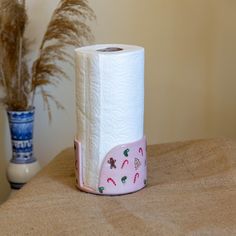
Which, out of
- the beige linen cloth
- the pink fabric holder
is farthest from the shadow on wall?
the pink fabric holder

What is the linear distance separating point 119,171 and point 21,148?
654 millimetres

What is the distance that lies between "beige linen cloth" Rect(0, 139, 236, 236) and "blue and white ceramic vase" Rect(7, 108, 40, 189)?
0.38 metres

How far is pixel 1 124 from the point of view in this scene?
6.13 ft

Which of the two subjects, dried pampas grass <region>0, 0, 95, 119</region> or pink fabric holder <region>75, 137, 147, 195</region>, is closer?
pink fabric holder <region>75, 137, 147, 195</region>

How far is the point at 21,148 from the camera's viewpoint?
165 centimetres

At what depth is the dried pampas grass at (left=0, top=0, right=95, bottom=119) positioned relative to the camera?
5.24ft

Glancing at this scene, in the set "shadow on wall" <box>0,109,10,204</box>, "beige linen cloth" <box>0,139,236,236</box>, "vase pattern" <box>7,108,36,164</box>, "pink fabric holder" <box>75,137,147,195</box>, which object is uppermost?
"pink fabric holder" <box>75,137,147,195</box>

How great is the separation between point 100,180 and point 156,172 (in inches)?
7.1

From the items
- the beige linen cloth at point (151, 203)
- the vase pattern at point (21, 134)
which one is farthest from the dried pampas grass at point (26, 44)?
the beige linen cloth at point (151, 203)

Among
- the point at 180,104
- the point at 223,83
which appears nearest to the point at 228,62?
the point at 223,83

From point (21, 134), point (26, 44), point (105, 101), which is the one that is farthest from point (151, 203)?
point (26, 44)

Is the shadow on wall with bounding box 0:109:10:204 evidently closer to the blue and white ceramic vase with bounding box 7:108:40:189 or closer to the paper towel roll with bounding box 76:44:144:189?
the blue and white ceramic vase with bounding box 7:108:40:189

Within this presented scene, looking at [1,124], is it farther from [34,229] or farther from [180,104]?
[34,229]

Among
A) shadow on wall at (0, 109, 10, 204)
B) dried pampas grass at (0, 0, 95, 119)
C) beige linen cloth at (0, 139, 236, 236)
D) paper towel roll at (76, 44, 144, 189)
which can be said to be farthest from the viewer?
shadow on wall at (0, 109, 10, 204)
